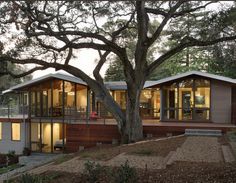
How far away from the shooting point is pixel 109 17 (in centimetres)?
1529

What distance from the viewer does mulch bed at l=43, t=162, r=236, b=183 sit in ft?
19.7

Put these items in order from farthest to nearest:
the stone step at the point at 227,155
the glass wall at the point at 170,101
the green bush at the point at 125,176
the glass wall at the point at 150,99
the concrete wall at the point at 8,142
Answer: the glass wall at the point at 150,99
the concrete wall at the point at 8,142
the glass wall at the point at 170,101
the stone step at the point at 227,155
the green bush at the point at 125,176

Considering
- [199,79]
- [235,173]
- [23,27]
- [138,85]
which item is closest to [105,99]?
[138,85]

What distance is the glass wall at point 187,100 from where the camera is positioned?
18.2 metres

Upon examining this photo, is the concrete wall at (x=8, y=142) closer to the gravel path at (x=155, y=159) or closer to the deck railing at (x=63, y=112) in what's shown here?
the deck railing at (x=63, y=112)

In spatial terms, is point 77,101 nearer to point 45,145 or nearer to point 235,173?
point 45,145

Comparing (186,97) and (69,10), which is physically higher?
(69,10)

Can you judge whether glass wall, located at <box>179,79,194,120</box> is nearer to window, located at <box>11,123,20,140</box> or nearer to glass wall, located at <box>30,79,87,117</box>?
glass wall, located at <box>30,79,87,117</box>

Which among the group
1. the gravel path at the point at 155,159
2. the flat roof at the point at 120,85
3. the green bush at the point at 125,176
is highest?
the flat roof at the point at 120,85

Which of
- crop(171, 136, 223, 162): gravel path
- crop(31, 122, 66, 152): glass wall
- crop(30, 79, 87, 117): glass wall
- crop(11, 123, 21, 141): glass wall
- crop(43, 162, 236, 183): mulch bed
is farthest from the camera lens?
crop(30, 79, 87, 117): glass wall

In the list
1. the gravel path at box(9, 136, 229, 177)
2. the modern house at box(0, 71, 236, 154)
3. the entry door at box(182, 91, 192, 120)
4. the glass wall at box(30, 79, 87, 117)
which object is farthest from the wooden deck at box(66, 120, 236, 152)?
the gravel path at box(9, 136, 229, 177)

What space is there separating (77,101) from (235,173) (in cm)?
1560

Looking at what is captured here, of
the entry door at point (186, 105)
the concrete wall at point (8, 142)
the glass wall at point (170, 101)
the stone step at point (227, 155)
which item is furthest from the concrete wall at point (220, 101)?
the concrete wall at point (8, 142)

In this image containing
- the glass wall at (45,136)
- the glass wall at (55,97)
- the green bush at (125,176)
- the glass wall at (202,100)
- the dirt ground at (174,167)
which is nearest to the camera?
the green bush at (125,176)
